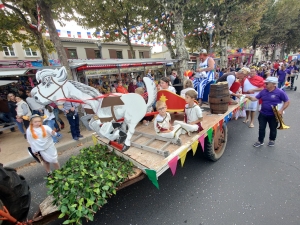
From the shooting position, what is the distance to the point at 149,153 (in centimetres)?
232

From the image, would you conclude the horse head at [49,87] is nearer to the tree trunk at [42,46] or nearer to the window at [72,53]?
the tree trunk at [42,46]

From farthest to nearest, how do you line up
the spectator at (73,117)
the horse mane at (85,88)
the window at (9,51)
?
1. the window at (9,51)
2. the spectator at (73,117)
3. the horse mane at (85,88)

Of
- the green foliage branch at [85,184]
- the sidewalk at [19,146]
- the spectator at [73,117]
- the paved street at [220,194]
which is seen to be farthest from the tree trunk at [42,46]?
the green foliage branch at [85,184]

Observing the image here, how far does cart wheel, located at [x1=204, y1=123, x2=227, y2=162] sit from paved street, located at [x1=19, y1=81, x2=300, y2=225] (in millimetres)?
168

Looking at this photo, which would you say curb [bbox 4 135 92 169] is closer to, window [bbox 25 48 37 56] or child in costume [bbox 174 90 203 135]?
child in costume [bbox 174 90 203 135]

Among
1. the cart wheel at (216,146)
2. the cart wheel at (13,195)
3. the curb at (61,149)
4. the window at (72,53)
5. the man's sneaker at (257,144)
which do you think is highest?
the window at (72,53)

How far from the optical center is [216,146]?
3352 mm

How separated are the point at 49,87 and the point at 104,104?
0.75m

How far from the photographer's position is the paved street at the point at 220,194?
6.96 feet

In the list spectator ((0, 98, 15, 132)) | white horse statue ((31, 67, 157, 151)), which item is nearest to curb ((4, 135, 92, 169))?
white horse statue ((31, 67, 157, 151))

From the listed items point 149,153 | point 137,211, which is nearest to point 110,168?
point 149,153

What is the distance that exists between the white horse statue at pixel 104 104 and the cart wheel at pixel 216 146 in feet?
5.04

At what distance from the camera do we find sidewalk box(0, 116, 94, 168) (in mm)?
4199

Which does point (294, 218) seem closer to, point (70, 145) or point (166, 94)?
point (166, 94)
